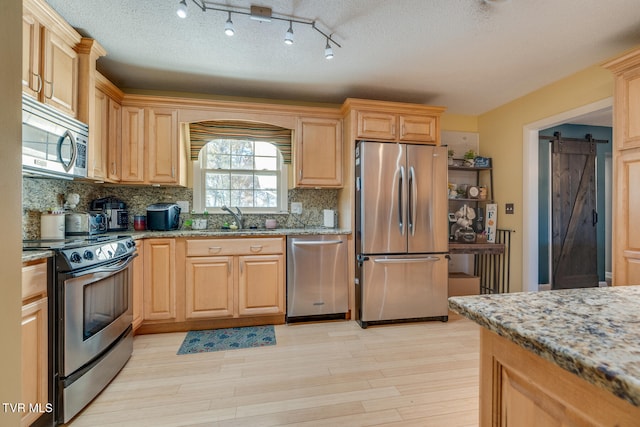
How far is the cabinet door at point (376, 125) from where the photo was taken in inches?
117

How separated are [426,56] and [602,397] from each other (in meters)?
2.68

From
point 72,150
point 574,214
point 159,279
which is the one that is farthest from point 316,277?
point 574,214

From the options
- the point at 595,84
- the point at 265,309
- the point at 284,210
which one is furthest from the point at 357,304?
the point at 595,84

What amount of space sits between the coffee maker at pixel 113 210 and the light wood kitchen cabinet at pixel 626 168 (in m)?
4.33

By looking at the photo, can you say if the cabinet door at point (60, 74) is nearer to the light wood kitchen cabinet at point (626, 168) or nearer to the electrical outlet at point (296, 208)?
the electrical outlet at point (296, 208)

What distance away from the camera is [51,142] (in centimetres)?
184

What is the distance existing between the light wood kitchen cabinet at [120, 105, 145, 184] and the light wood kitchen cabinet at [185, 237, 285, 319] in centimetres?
93

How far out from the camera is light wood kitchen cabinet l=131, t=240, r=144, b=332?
2436 mm

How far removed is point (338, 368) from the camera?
2045mm

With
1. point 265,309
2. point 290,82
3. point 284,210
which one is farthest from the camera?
point 284,210

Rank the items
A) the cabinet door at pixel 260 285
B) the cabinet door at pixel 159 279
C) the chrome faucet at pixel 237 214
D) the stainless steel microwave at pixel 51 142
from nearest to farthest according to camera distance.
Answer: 1. the stainless steel microwave at pixel 51 142
2. the cabinet door at pixel 159 279
3. the cabinet door at pixel 260 285
4. the chrome faucet at pixel 237 214

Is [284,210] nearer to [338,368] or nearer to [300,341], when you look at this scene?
[300,341]

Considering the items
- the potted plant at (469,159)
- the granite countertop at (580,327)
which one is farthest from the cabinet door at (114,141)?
the potted plant at (469,159)

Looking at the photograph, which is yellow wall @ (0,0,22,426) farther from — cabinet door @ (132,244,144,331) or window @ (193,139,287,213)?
window @ (193,139,287,213)
